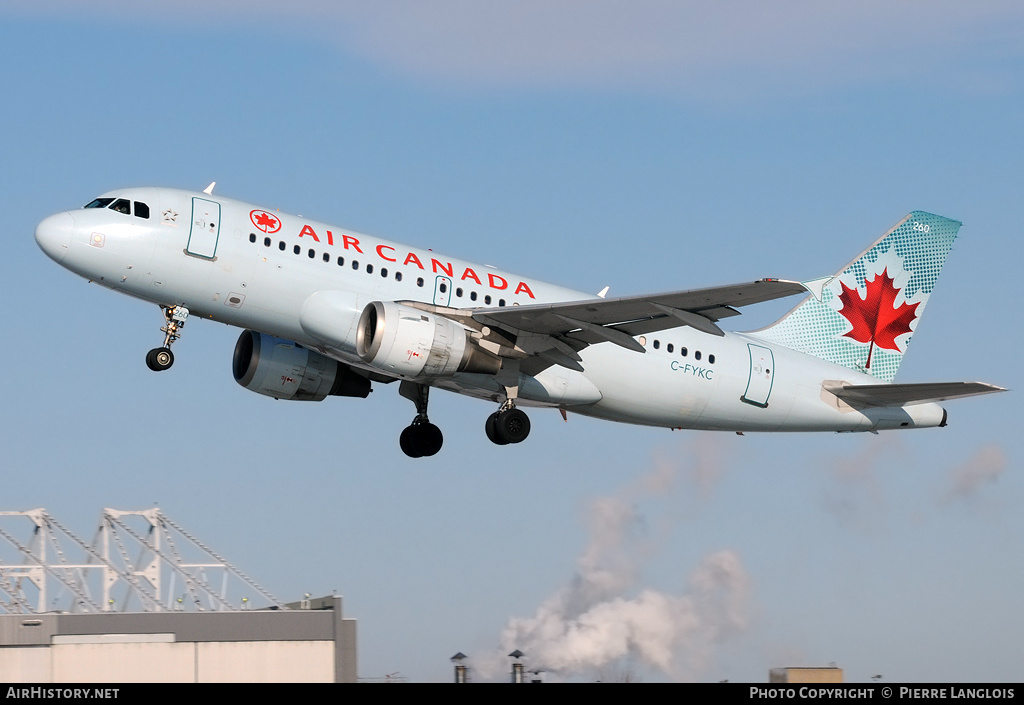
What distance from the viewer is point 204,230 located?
34.7 meters

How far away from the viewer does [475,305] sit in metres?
37.2

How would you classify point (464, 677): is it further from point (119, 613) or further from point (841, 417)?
point (841, 417)

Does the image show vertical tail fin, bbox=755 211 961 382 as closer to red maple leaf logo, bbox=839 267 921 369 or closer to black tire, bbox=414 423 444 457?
red maple leaf logo, bbox=839 267 921 369

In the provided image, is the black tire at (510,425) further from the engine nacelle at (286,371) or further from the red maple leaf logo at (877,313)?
the red maple leaf logo at (877,313)

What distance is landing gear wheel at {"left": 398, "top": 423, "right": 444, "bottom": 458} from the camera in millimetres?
41562

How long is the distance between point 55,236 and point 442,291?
10.1 m

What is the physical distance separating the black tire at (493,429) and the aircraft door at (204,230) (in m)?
8.89

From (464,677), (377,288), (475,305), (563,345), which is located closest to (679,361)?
(563,345)

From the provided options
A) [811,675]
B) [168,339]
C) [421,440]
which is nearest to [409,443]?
[421,440]

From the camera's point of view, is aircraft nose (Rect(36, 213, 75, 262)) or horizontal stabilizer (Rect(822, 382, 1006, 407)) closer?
aircraft nose (Rect(36, 213, 75, 262))

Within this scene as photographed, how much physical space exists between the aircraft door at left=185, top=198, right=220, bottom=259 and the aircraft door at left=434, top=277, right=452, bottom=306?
6033 millimetres

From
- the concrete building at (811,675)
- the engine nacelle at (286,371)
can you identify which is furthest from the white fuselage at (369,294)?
the concrete building at (811,675)

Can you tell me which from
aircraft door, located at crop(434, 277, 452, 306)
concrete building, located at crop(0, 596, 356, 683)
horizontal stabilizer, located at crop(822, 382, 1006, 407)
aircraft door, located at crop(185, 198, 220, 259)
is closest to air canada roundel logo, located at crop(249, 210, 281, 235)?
aircraft door, located at crop(185, 198, 220, 259)

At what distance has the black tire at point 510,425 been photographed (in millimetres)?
37344
